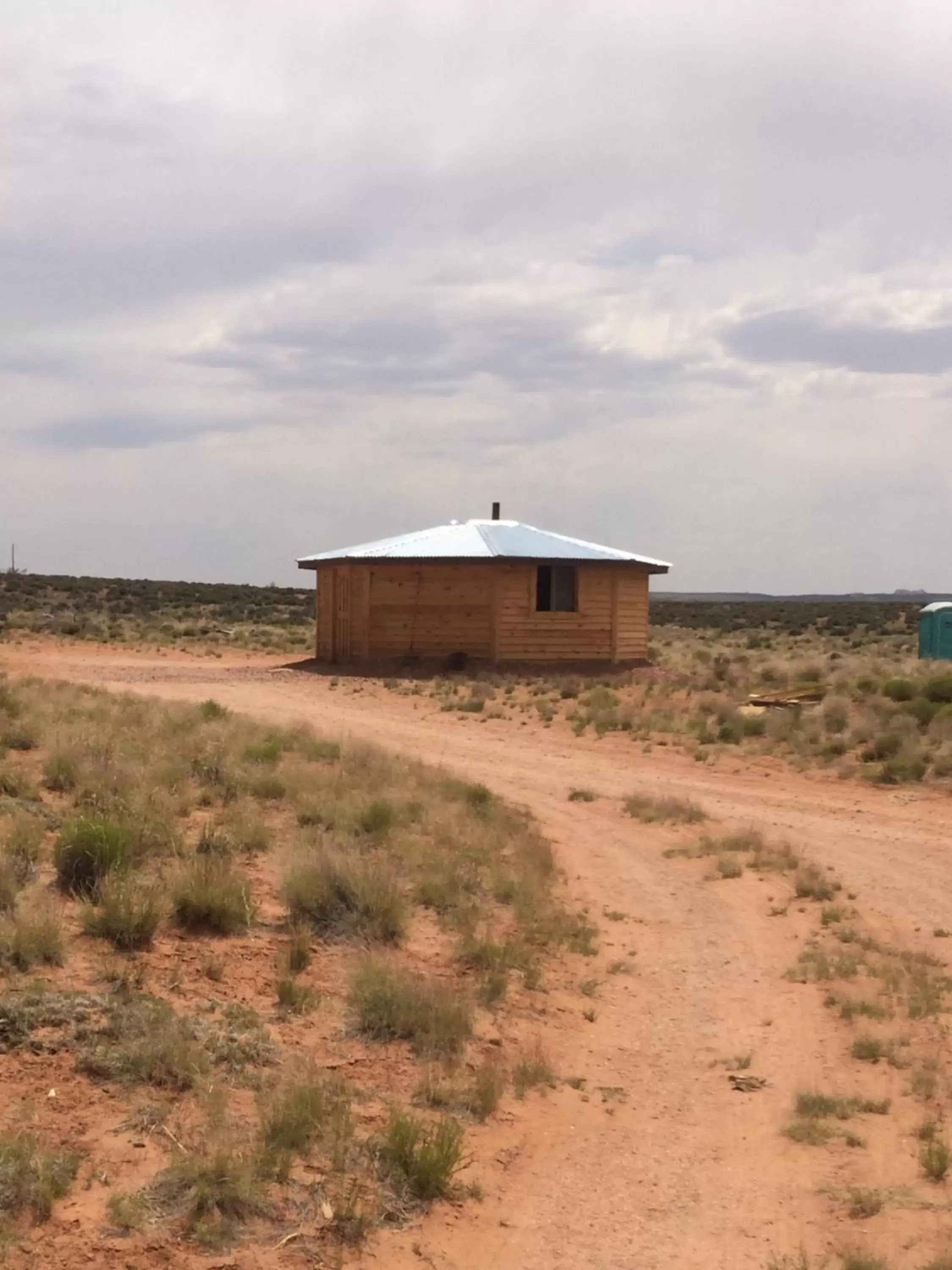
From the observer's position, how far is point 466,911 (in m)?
8.97

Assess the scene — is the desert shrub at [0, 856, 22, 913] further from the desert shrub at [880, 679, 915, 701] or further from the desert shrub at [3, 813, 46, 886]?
the desert shrub at [880, 679, 915, 701]

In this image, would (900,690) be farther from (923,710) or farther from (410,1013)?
(410,1013)

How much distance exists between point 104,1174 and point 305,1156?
2.53 ft

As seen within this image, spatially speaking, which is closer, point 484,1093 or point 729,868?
point 484,1093

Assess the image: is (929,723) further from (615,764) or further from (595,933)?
(595,933)

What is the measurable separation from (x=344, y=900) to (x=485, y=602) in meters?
19.6

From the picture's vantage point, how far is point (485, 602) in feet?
91.5

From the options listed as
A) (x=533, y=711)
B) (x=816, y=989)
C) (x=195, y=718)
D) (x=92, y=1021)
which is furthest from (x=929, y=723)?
(x=92, y=1021)

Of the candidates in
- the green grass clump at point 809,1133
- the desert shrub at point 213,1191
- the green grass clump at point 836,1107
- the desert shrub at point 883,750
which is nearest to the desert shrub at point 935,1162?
the green grass clump at point 809,1133

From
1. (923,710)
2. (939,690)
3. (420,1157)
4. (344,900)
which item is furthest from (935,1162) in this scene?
(939,690)

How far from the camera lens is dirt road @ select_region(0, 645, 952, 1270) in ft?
16.7

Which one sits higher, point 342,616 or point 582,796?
point 342,616

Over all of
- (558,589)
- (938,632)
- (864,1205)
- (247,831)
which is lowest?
(864,1205)

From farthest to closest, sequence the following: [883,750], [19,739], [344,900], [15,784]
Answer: [883,750], [19,739], [15,784], [344,900]
